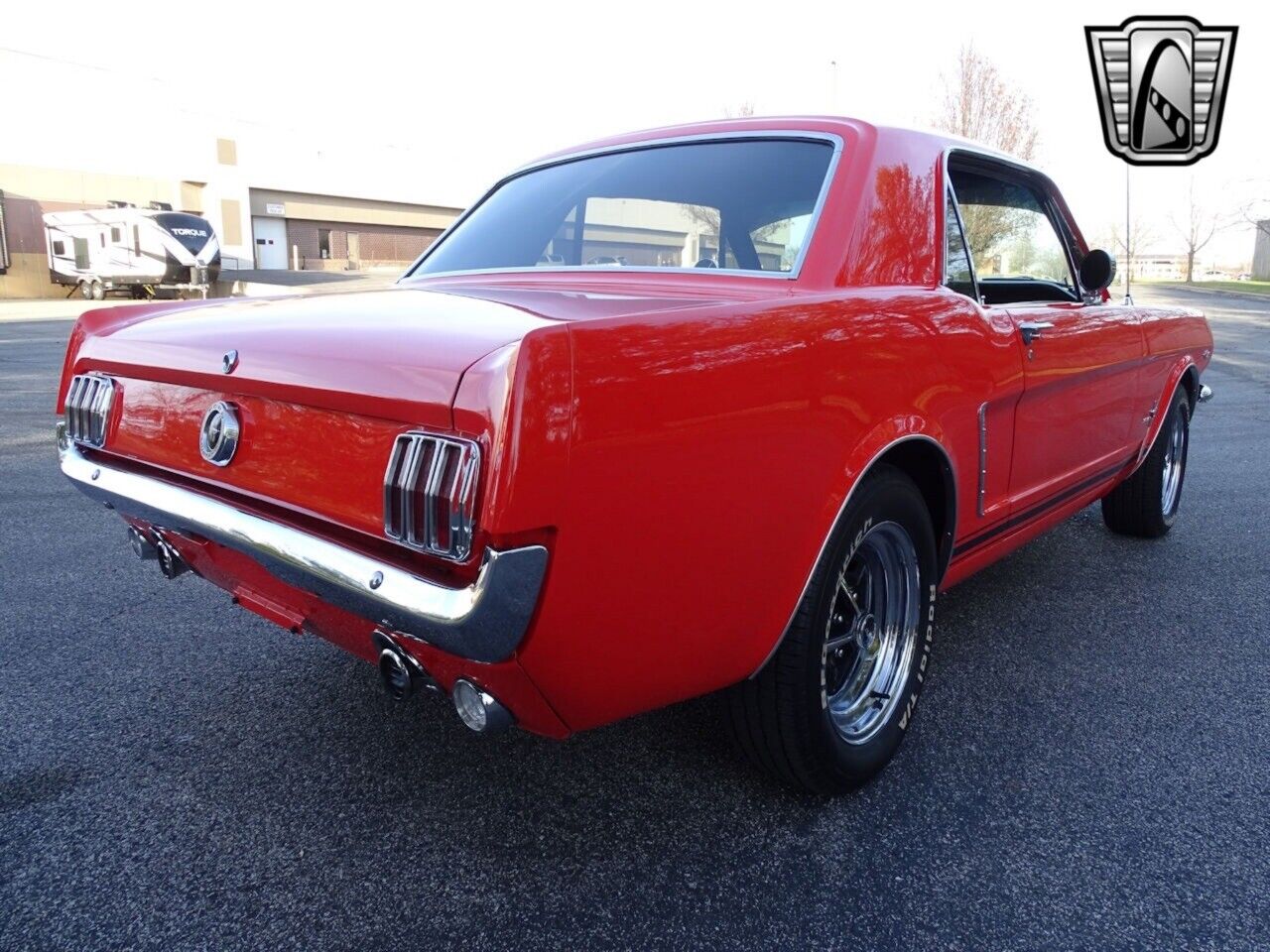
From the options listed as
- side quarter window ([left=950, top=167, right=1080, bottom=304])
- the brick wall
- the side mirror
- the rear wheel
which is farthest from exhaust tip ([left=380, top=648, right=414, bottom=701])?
the brick wall

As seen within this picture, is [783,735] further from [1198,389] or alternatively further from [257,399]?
[1198,389]

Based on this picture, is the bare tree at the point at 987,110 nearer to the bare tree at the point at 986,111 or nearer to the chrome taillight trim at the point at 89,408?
the bare tree at the point at 986,111

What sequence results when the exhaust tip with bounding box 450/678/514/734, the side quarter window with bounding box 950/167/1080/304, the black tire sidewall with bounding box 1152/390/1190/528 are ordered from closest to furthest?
the exhaust tip with bounding box 450/678/514/734, the side quarter window with bounding box 950/167/1080/304, the black tire sidewall with bounding box 1152/390/1190/528

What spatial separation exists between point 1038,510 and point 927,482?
0.83 metres

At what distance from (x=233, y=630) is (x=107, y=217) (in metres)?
29.2

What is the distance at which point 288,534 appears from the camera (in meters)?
1.77

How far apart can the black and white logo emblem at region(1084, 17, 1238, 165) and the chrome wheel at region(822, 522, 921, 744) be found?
7.36 metres

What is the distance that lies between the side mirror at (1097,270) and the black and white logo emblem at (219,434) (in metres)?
2.86

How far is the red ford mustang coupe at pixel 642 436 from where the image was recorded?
148 centimetres

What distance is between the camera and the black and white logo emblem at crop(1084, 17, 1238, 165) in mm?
8453

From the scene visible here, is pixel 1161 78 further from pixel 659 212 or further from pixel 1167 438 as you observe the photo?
pixel 659 212

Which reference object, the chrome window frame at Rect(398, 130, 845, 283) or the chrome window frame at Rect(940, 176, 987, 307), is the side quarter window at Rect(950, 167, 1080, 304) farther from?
the chrome window frame at Rect(398, 130, 845, 283)

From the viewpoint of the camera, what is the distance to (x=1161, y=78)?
9.12 meters

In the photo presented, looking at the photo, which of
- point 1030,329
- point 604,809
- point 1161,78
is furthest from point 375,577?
point 1161,78
